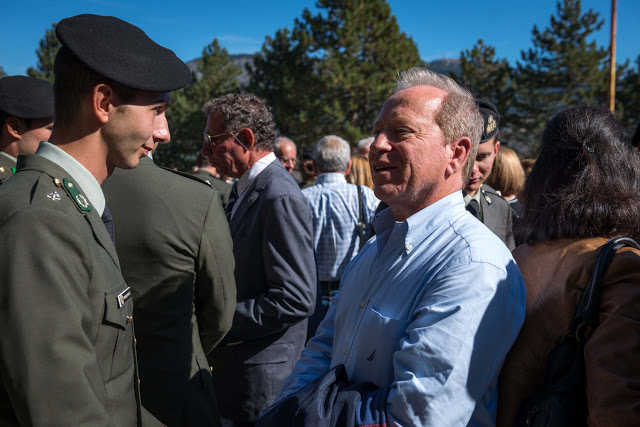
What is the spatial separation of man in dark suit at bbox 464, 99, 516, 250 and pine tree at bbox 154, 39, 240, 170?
2630cm

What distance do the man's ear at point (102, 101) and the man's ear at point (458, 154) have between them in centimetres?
111

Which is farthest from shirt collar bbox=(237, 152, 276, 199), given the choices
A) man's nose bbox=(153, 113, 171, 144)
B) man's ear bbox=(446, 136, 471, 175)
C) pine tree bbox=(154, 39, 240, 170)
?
pine tree bbox=(154, 39, 240, 170)

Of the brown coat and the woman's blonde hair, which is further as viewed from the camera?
the woman's blonde hair

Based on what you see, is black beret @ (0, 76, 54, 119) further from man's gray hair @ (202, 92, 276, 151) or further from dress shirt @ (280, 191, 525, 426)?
dress shirt @ (280, 191, 525, 426)

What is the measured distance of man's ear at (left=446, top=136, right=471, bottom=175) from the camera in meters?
1.78

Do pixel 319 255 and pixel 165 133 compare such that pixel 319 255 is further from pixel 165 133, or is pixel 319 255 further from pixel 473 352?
pixel 473 352

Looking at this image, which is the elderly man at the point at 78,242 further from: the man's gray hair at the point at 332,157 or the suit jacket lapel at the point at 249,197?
the man's gray hair at the point at 332,157

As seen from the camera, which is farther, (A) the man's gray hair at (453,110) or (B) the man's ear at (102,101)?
(A) the man's gray hair at (453,110)

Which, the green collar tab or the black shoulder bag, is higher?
the green collar tab

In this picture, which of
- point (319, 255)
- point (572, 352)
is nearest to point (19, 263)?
point (572, 352)

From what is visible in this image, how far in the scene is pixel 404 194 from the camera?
1.76m

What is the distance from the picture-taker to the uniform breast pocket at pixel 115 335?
4.40 ft

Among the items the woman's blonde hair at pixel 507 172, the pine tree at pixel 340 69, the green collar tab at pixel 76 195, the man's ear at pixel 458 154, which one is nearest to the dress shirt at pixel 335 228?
the woman's blonde hair at pixel 507 172

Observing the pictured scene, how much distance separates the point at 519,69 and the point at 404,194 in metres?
31.3
